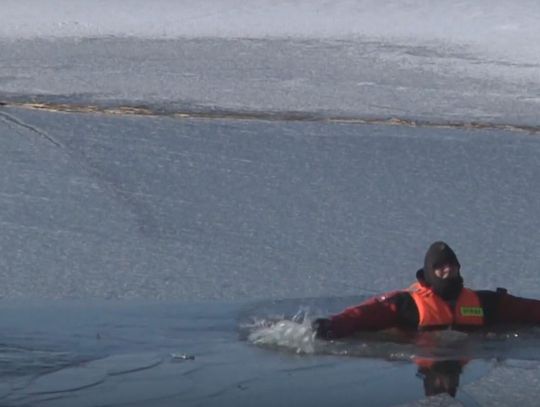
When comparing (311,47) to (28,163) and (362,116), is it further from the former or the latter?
(28,163)

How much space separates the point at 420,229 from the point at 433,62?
2.85 metres

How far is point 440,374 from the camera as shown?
4.29 metres

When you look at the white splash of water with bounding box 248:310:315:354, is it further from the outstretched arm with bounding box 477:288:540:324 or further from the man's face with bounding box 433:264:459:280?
the outstretched arm with bounding box 477:288:540:324

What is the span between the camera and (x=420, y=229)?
5.62 m

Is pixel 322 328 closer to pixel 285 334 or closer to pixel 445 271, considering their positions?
pixel 285 334

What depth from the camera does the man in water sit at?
462 centimetres

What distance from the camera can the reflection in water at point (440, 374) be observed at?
13.4 feet

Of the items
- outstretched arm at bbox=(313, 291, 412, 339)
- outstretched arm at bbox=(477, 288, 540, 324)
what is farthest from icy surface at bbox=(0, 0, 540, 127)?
outstretched arm at bbox=(313, 291, 412, 339)

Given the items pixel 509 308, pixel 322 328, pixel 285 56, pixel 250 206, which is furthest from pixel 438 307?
pixel 285 56

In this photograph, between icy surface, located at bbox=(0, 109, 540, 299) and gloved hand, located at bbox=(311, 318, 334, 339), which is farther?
icy surface, located at bbox=(0, 109, 540, 299)

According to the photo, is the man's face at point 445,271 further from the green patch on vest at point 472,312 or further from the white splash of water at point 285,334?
the white splash of water at point 285,334

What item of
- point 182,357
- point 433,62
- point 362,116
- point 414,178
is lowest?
point 182,357

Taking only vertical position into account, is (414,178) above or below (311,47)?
below

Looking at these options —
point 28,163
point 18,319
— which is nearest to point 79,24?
point 28,163
